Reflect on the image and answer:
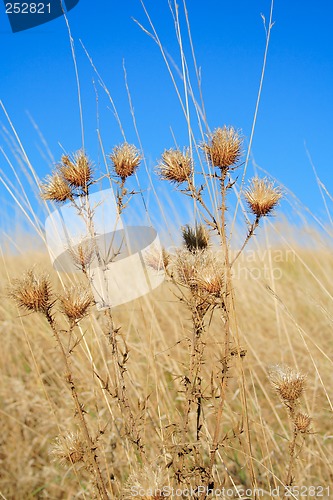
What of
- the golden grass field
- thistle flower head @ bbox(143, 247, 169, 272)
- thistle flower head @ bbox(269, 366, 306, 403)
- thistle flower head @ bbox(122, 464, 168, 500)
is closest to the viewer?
thistle flower head @ bbox(122, 464, 168, 500)

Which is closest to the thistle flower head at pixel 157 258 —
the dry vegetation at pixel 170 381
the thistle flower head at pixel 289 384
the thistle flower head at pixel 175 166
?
the dry vegetation at pixel 170 381

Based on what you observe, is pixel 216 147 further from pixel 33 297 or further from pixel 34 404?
pixel 34 404

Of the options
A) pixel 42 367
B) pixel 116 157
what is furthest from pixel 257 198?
pixel 42 367

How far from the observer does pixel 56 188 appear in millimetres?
1320

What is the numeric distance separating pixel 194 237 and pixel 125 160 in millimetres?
294

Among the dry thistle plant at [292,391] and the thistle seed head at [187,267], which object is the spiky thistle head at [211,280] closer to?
Result: the thistle seed head at [187,267]

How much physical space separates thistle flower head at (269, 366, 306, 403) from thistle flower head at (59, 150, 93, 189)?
710 mm

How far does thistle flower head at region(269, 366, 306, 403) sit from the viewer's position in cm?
120

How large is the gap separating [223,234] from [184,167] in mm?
226

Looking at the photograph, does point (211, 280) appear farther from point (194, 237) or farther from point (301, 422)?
point (301, 422)

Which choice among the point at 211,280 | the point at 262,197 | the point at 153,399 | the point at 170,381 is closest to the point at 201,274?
the point at 211,280

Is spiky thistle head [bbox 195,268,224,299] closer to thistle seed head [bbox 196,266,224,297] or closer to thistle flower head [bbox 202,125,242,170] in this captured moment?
thistle seed head [bbox 196,266,224,297]

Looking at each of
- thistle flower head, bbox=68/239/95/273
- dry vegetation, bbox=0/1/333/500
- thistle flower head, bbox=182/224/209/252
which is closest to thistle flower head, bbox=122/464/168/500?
dry vegetation, bbox=0/1/333/500

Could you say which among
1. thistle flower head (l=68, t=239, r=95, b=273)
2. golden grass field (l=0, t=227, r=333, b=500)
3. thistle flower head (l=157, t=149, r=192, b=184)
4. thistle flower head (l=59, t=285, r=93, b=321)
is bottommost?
golden grass field (l=0, t=227, r=333, b=500)
